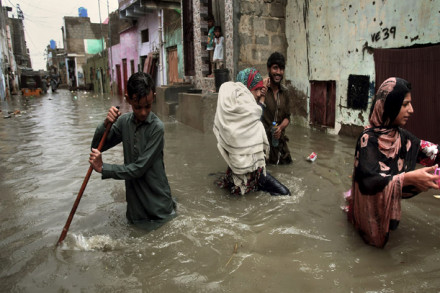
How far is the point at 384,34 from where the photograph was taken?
18.6 ft

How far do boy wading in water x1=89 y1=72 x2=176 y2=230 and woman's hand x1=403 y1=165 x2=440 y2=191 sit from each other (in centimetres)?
185

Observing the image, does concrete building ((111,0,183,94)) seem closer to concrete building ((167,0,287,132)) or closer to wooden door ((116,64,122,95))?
wooden door ((116,64,122,95))

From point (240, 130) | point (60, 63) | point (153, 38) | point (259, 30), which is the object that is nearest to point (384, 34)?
point (259, 30)

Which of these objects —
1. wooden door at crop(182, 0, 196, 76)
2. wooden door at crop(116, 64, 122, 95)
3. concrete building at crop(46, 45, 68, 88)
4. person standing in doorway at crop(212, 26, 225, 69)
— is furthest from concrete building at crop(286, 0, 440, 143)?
concrete building at crop(46, 45, 68, 88)

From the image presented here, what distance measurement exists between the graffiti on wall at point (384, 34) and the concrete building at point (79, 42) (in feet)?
129

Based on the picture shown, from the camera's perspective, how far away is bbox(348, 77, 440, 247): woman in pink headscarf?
2390 millimetres

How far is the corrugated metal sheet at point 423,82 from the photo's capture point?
192 inches

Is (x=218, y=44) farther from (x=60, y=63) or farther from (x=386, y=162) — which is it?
(x=60, y=63)

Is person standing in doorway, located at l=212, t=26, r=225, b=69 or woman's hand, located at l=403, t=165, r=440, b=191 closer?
woman's hand, located at l=403, t=165, r=440, b=191

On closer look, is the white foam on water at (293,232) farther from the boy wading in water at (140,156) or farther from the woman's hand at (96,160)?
the woman's hand at (96,160)

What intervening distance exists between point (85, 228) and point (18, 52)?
4955cm

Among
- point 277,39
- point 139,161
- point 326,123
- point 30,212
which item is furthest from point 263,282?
point 277,39

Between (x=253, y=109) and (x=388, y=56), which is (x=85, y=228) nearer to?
(x=253, y=109)

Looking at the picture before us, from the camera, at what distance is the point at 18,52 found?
144 feet
